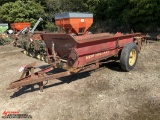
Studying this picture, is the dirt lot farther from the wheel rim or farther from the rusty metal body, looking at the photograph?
the rusty metal body

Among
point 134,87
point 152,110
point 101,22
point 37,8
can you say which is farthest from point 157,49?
point 37,8

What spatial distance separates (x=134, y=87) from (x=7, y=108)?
3055mm

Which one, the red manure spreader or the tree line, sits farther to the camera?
the tree line

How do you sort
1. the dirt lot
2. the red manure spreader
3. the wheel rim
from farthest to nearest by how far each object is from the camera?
the wheel rim, the red manure spreader, the dirt lot

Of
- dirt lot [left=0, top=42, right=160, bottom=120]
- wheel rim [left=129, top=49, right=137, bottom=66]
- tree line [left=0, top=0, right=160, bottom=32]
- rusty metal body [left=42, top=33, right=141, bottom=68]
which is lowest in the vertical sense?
dirt lot [left=0, top=42, right=160, bottom=120]

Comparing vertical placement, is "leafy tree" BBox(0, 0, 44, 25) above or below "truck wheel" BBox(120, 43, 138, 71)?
above

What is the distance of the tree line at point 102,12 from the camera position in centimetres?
1205

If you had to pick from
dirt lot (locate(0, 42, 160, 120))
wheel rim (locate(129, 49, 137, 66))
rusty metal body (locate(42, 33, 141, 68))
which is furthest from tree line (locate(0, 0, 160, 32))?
dirt lot (locate(0, 42, 160, 120))

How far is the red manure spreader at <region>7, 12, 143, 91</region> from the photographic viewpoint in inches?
180

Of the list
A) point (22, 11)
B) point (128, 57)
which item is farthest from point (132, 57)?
point (22, 11)

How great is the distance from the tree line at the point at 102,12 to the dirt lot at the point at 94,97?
697cm

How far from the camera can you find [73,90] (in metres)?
4.72

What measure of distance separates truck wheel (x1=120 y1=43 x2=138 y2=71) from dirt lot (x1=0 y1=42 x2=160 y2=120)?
0.21m

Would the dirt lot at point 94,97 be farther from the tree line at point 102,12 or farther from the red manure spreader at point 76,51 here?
the tree line at point 102,12
